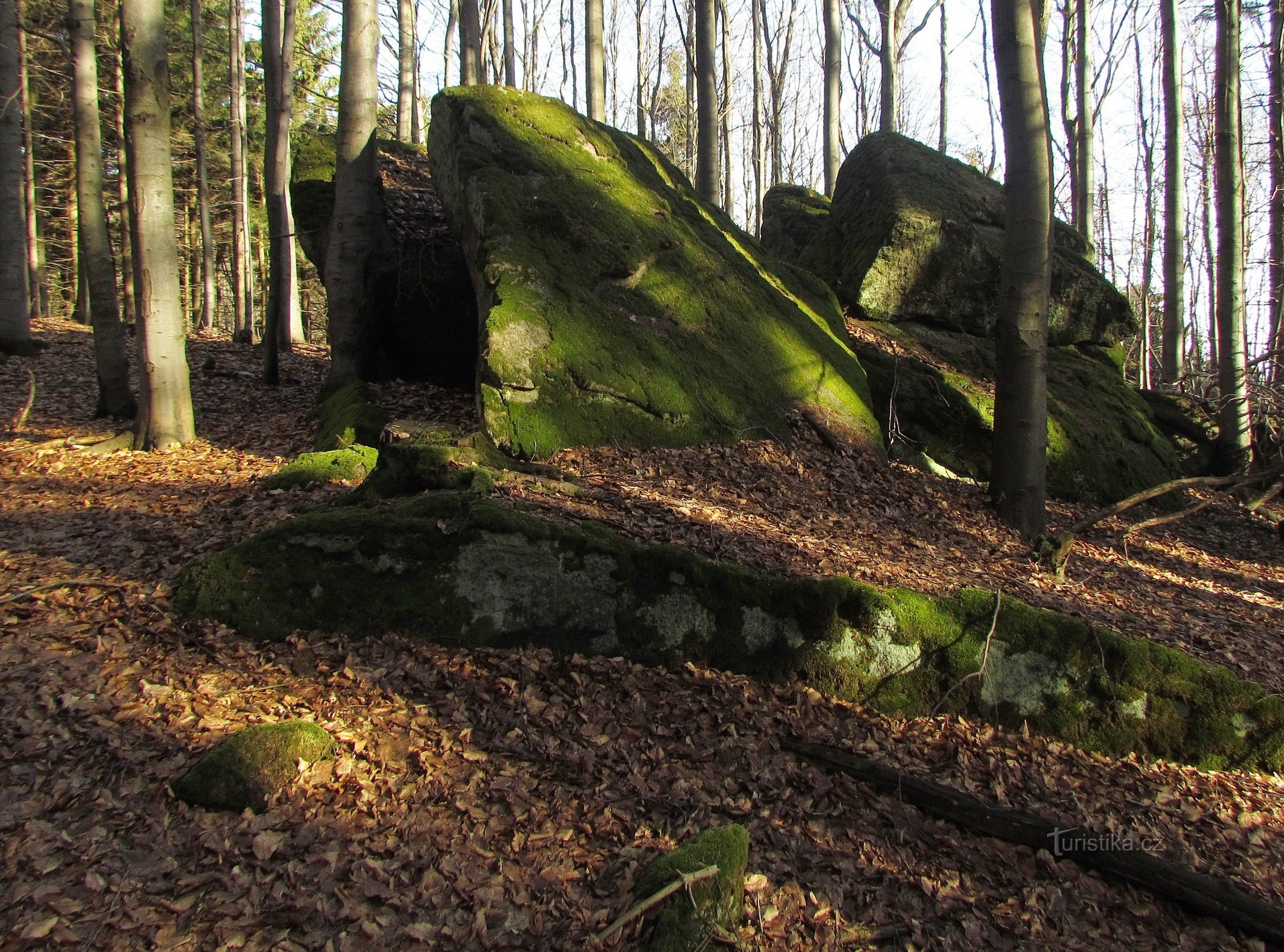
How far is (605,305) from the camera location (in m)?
8.02

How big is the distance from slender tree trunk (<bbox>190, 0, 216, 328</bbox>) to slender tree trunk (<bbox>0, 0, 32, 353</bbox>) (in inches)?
210

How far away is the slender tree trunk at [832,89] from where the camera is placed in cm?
1994

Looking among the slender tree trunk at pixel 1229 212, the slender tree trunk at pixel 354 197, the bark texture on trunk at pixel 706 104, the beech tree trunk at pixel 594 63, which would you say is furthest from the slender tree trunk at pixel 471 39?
the slender tree trunk at pixel 1229 212

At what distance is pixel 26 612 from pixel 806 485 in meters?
6.05

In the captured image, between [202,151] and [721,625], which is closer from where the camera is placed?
[721,625]

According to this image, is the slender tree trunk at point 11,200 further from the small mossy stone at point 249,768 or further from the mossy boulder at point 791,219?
the mossy boulder at point 791,219

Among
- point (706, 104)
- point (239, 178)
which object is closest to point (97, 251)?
point (706, 104)

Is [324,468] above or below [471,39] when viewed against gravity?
below

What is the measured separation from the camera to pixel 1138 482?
1029cm

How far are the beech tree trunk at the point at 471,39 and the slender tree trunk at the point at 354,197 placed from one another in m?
9.11

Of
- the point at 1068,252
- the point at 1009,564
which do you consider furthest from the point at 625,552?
the point at 1068,252

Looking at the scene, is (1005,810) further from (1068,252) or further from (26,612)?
(1068,252)
